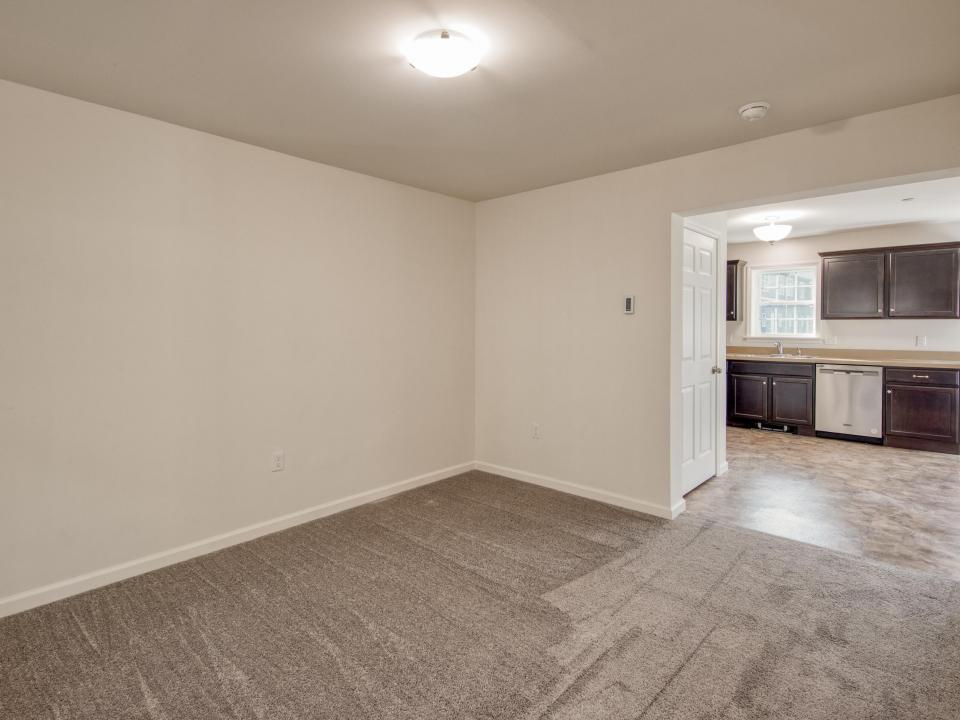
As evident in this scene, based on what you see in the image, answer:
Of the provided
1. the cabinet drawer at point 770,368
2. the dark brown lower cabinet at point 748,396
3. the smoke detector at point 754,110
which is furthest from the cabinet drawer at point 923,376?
the smoke detector at point 754,110

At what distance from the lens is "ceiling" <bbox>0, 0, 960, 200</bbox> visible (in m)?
1.87

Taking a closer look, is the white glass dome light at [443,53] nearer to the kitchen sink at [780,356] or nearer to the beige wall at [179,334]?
the beige wall at [179,334]

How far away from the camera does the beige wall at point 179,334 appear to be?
248 centimetres

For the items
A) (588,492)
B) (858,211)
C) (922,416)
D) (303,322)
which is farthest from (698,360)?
(922,416)

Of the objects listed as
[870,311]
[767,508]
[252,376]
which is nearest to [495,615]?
[252,376]

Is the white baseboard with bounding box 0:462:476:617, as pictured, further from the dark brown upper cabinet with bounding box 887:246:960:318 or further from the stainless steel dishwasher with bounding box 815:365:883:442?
the dark brown upper cabinet with bounding box 887:246:960:318

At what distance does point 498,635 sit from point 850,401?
218 inches

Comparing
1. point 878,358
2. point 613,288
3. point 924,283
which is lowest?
point 878,358

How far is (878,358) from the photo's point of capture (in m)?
6.15

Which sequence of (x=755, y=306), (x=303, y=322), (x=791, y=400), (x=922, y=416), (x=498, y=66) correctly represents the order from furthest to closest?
1. (x=755, y=306)
2. (x=791, y=400)
3. (x=922, y=416)
4. (x=303, y=322)
5. (x=498, y=66)

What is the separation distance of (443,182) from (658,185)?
5.23 feet

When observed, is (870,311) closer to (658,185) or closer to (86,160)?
(658,185)

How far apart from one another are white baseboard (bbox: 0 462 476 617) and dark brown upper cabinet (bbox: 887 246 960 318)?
5.88 metres

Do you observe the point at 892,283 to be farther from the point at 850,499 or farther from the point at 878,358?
the point at 850,499
